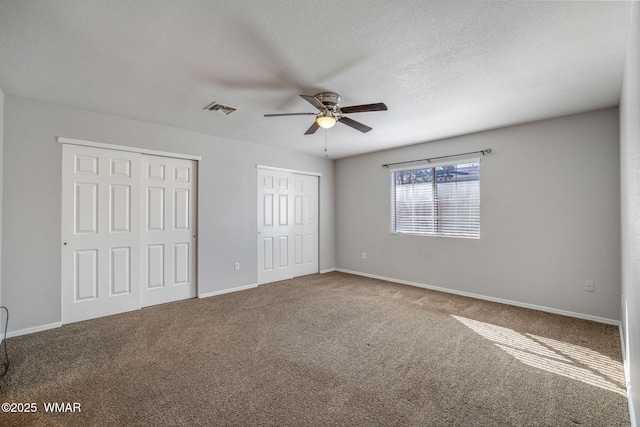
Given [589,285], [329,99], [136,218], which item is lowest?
[589,285]

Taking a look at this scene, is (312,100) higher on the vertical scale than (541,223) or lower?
higher

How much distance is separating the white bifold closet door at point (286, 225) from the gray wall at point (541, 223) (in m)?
1.97

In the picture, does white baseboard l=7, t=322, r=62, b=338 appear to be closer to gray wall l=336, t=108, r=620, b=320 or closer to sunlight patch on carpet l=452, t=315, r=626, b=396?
sunlight patch on carpet l=452, t=315, r=626, b=396

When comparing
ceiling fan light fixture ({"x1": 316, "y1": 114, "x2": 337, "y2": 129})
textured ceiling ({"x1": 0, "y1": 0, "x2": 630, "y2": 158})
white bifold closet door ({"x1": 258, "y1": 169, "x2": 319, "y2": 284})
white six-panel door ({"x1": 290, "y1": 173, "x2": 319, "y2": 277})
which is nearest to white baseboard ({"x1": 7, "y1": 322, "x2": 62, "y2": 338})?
textured ceiling ({"x1": 0, "y1": 0, "x2": 630, "y2": 158})

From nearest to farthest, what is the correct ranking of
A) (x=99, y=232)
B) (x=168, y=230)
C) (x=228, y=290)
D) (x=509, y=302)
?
(x=99, y=232) < (x=509, y=302) < (x=168, y=230) < (x=228, y=290)

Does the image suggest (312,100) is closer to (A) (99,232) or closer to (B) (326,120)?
(B) (326,120)

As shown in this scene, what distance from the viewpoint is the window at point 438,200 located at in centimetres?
448

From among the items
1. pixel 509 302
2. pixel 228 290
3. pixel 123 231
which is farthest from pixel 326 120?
pixel 509 302

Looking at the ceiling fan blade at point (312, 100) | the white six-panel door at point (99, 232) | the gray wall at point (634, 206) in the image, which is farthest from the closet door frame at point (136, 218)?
the gray wall at point (634, 206)

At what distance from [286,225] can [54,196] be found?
3355mm

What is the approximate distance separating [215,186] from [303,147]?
1.73 metres

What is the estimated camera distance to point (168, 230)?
4180 millimetres

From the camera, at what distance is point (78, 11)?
1.80 m

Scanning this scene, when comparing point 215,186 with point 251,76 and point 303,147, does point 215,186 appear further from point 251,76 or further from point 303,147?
point 251,76
